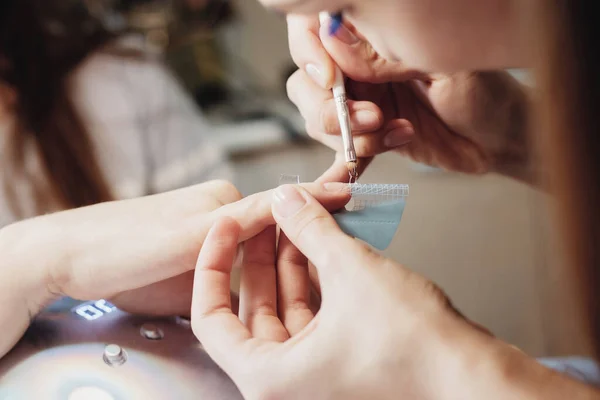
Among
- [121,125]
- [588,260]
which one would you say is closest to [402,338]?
[588,260]

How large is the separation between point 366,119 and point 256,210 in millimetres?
121

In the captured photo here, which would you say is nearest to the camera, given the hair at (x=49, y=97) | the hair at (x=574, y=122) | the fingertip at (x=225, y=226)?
the hair at (x=574, y=122)

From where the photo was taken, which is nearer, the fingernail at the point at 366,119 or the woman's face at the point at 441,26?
the woman's face at the point at 441,26

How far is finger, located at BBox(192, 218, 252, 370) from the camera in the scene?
299mm

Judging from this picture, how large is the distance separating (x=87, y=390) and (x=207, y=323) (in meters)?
0.09

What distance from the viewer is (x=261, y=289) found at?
34 centimetres

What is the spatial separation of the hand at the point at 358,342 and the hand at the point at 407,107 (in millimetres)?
103

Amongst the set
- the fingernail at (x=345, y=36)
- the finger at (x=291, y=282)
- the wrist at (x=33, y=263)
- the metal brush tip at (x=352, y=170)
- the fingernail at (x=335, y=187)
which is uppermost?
the fingernail at (x=345, y=36)

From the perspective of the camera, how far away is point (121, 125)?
0.78 m

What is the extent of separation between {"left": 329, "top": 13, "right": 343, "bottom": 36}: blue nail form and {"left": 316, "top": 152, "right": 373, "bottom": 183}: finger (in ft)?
0.30

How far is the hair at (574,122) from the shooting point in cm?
23

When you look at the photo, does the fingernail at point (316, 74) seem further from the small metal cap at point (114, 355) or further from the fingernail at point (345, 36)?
the small metal cap at point (114, 355)

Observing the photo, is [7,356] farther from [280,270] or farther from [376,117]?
[376,117]

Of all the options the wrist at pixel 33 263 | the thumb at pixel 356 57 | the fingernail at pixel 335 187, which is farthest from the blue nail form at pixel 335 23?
the wrist at pixel 33 263
